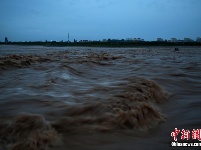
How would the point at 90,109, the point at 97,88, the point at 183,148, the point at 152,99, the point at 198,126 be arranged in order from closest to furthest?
the point at 183,148 → the point at 198,126 → the point at 90,109 → the point at 152,99 → the point at 97,88

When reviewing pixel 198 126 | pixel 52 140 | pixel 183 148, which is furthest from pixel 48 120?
pixel 198 126

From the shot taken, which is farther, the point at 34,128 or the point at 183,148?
the point at 34,128

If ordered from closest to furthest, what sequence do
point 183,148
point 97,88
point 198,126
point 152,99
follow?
1. point 183,148
2. point 198,126
3. point 152,99
4. point 97,88

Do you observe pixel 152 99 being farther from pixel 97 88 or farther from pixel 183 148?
pixel 183 148

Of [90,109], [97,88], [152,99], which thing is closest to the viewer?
[90,109]

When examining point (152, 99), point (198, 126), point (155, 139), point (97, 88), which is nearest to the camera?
point (155, 139)

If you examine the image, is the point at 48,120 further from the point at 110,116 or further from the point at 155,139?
the point at 155,139

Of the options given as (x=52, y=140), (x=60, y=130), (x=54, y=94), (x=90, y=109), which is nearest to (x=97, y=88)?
(x=54, y=94)

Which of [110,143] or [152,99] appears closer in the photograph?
[110,143]

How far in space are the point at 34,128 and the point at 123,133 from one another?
1.25m

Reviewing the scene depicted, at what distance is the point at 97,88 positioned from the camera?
5.59 meters

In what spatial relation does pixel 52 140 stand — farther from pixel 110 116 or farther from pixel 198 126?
pixel 198 126

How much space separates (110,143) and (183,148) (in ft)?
2.95

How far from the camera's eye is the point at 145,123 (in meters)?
3.46
